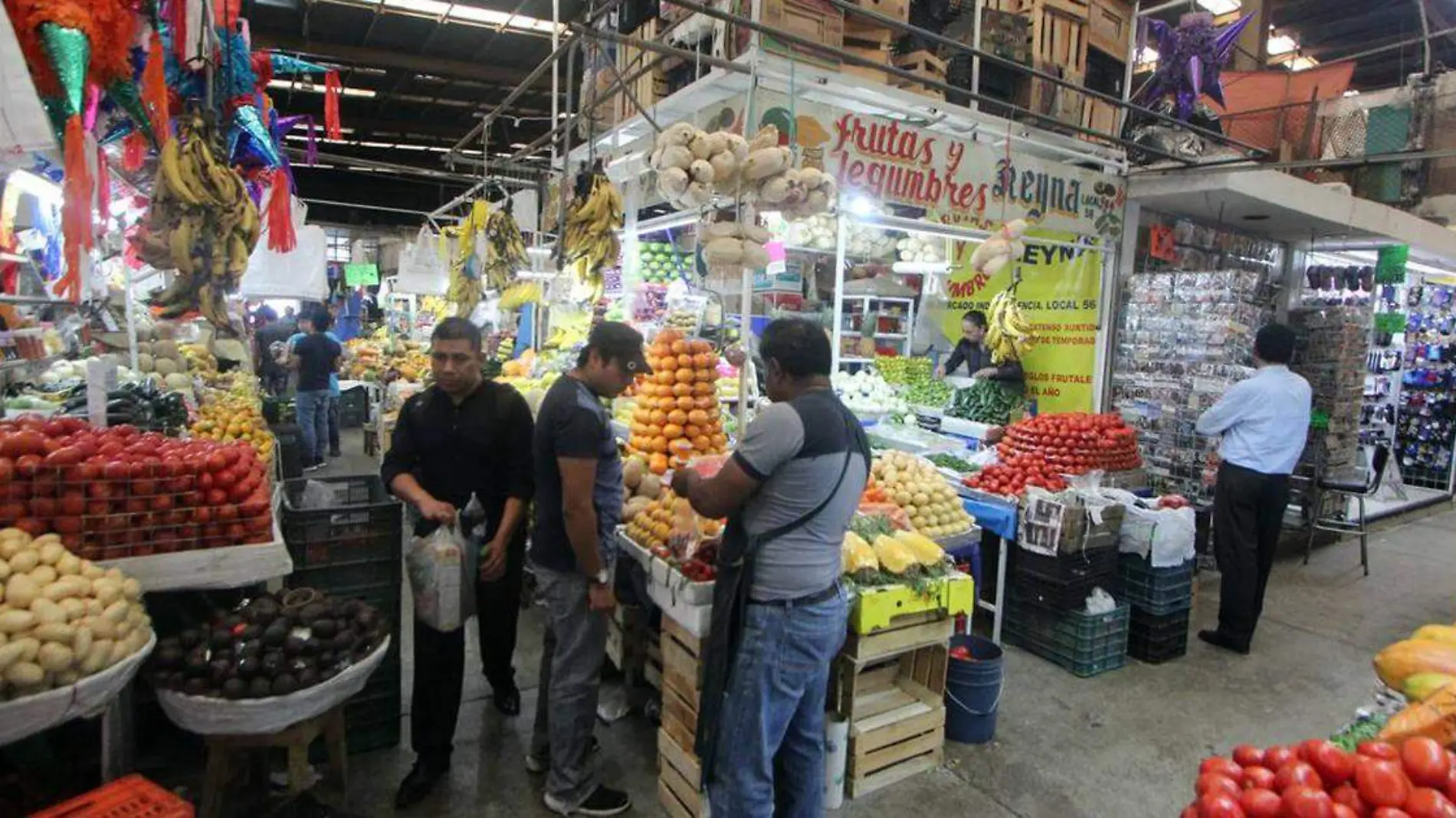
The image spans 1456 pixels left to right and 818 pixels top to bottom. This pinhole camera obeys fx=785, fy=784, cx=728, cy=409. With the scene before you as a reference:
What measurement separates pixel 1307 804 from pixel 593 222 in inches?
182

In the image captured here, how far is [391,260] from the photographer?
799 inches

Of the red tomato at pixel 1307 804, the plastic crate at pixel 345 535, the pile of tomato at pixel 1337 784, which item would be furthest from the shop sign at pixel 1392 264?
the plastic crate at pixel 345 535

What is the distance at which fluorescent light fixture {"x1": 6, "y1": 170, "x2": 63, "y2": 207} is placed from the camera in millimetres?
4613

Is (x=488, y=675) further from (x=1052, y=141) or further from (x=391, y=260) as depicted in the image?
(x=391, y=260)

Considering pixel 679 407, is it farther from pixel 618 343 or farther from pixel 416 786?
pixel 416 786

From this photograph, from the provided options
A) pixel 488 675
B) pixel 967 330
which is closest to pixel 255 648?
pixel 488 675

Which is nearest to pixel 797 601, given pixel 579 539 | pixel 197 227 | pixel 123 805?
pixel 579 539

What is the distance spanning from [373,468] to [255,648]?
858 cm

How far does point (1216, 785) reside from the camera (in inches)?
74.2

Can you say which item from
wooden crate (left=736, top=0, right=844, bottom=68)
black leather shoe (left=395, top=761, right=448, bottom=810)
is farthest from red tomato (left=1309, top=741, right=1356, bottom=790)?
wooden crate (left=736, top=0, right=844, bottom=68)

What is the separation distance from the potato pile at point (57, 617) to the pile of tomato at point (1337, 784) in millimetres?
2865

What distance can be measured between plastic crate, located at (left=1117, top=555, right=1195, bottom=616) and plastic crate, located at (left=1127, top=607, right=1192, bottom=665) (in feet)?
0.16

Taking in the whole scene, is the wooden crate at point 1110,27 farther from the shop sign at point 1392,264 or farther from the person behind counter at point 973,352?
the shop sign at point 1392,264

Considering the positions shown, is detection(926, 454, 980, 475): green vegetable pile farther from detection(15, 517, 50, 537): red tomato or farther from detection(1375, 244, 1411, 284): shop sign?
detection(1375, 244, 1411, 284): shop sign
